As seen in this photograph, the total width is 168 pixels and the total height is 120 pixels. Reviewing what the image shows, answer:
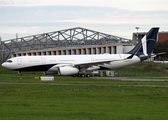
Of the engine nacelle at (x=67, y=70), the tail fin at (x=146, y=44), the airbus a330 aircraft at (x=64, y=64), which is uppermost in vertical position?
the tail fin at (x=146, y=44)

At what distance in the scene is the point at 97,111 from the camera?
13180 millimetres

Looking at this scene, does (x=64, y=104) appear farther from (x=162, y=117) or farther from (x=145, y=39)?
(x=145, y=39)

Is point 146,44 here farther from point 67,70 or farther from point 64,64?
point 67,70

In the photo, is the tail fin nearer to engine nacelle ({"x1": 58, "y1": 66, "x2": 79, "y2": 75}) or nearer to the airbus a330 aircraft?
the airbus a330 aircraft

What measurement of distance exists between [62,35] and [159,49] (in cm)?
4773

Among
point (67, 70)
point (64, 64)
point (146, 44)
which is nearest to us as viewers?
point (67, 70)

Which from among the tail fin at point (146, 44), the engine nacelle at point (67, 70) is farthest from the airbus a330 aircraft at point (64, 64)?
the tail fin at point (146, 44)

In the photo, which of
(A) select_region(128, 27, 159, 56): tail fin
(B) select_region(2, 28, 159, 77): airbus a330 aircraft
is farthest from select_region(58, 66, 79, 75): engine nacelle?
(A) select_region(128, 27, 159, 56): tail fin

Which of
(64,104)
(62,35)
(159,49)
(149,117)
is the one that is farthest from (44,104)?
(159,49)

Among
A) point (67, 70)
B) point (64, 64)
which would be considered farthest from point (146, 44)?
point (67, 70)

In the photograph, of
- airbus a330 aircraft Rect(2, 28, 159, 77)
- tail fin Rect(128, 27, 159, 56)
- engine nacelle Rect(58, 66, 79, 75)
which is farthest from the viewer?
tail fin Rect(128, 27, 159, 56)

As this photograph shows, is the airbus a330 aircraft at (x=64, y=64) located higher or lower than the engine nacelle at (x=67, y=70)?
higher

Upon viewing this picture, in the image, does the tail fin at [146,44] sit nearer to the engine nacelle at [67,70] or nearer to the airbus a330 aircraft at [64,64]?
the airbus a330 aircraft at [64,64]

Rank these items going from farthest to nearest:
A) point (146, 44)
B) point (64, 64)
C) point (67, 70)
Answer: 1. point (146, 44)
2. point (64, 64)
3. point (67, 70)
